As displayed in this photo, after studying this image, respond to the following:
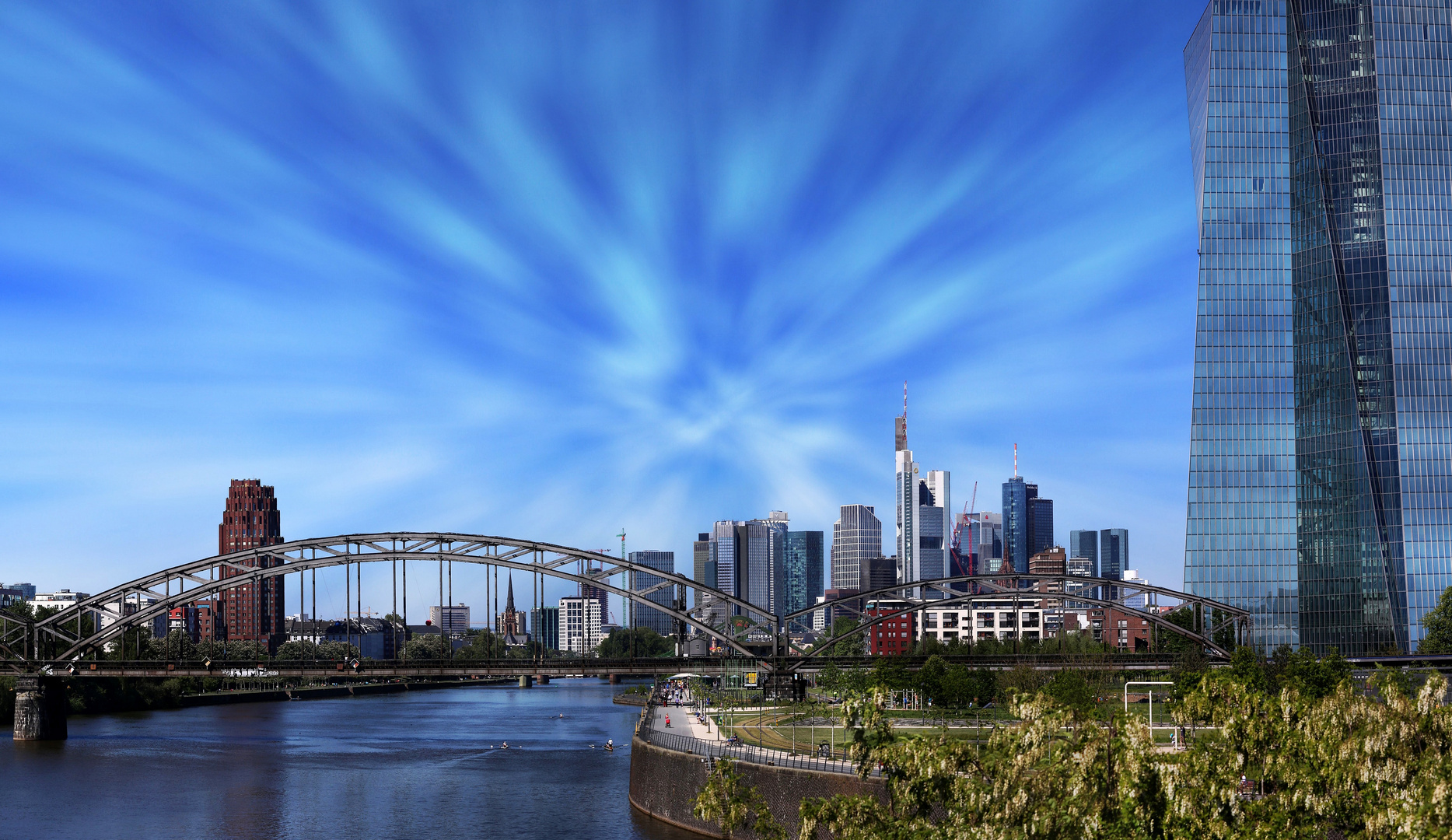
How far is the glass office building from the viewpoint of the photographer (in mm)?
130250

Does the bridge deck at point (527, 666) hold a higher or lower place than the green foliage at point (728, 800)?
lower

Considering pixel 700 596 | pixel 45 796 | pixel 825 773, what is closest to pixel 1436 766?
pixel 825 773

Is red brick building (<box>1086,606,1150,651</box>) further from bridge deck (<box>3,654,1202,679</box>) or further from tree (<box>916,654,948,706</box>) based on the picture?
tree (<box>916,654,948,706</box>)

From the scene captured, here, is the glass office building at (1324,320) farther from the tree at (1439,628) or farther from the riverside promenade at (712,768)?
the riverside promenade at (712,768)

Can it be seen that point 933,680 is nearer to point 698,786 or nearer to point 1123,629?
point 698,786

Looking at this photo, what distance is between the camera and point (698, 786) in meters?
59.6

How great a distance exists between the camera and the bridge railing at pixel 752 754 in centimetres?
5509

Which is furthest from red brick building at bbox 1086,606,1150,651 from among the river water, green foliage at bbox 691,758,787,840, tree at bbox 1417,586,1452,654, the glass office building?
green foliage at bbox 691,758,787,840

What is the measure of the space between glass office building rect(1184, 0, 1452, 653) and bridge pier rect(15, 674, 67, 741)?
4314 inches

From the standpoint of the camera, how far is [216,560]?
336 ft

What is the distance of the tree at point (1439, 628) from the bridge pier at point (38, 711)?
121289 millimetres

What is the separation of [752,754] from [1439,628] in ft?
303

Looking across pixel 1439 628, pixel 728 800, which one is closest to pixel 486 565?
pixel 728 800

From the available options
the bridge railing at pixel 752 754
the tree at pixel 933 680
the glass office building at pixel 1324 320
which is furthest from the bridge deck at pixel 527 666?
the glass office building at pixel 1324 320
